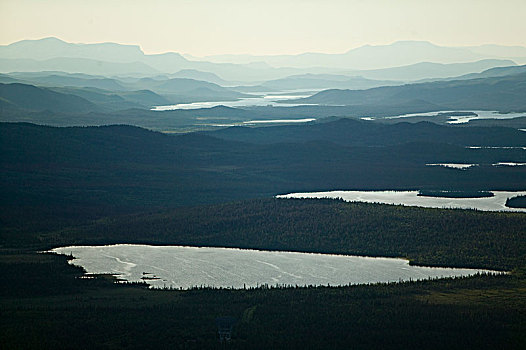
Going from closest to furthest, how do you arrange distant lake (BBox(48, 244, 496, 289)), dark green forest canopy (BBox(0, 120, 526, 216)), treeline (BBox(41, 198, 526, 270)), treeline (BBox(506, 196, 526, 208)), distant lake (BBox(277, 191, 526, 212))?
distant lake (BBox(48, 244, 496, 289))
treeline (BBox(41, 198, 526, 270))
distant lake (BBox(277, 191, 526, 212))
treeline (BBox(506, 196, 526, 208))
dark green forest canopy (BBox(0, 120, 526, 216))

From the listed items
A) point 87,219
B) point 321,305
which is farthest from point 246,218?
point 321,305

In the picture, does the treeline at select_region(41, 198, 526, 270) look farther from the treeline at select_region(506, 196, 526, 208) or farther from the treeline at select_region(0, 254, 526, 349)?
the treeline at select_region(506, 196, 526, 208)

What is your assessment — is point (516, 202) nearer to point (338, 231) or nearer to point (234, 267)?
point (338, 231)

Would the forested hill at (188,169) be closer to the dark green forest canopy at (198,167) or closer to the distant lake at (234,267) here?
the dark green forest canopy at (198,167)

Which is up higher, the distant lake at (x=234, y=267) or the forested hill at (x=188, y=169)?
the forested hill at (x=188, y=169)

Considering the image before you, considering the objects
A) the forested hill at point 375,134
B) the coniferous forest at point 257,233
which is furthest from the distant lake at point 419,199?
the forested hill at point 375,134

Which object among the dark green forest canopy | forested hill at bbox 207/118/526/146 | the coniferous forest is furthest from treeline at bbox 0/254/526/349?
forested hill at bbox 207/118/526/146
